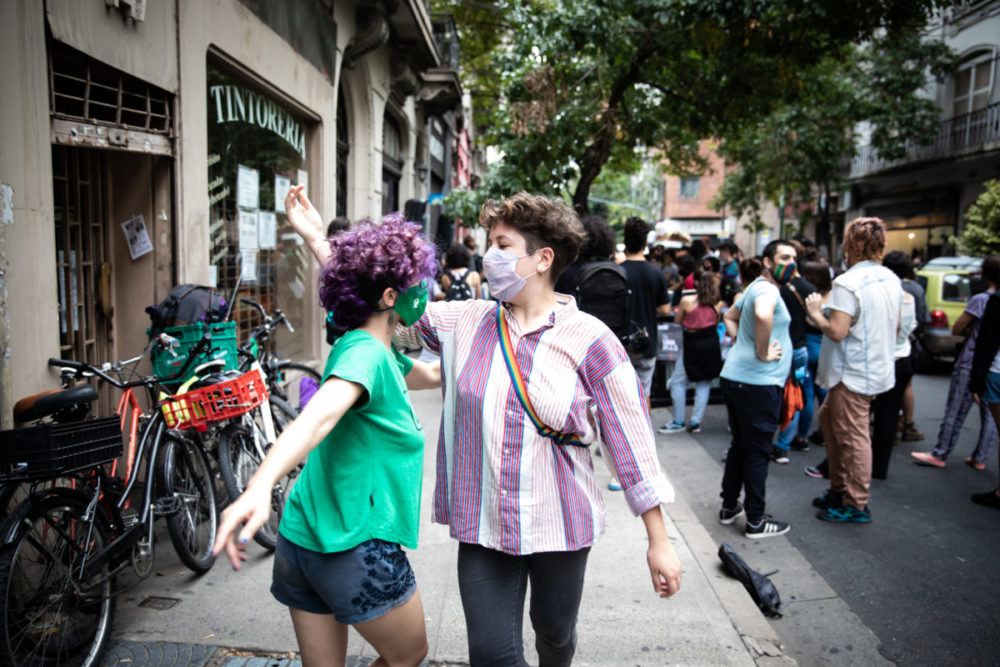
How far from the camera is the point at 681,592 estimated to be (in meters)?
3.63

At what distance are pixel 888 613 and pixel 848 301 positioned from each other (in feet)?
6.40

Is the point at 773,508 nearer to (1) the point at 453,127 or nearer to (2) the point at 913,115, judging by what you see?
(1) the point at 453,127

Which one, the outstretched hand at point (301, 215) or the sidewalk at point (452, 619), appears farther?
the sidewalk at point (452, 619)

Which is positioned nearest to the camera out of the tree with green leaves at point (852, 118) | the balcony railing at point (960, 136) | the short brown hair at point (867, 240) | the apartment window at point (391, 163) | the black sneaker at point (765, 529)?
the black sneaker at point (765, 529)

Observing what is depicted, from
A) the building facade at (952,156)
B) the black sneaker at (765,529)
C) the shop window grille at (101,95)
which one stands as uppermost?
the building facade at (952,156)

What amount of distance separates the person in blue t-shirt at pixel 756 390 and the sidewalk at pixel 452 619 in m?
0.61

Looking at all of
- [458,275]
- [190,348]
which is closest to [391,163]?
[458,275]

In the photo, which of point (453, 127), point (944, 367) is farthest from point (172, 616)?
point (453, 127)

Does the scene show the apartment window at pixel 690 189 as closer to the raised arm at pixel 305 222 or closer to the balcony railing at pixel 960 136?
the balcony railing at pixel 960 136

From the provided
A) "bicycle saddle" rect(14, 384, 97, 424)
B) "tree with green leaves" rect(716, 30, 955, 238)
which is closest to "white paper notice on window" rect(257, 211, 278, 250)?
"bicycle saddle" rect(14, 384, 97, 424)

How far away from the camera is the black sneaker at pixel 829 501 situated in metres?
5.05

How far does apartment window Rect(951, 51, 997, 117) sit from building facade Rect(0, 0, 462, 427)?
20137 millimetres

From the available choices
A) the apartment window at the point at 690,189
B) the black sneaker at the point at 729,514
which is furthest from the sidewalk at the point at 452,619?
the apartment window at the point at 690,189

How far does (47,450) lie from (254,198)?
14.7 ft
